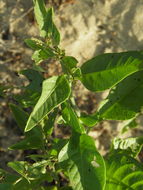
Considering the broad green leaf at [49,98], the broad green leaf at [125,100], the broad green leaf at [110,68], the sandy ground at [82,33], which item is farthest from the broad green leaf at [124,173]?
the sandy ground at [82,33]

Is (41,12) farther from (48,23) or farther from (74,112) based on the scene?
(74,112)

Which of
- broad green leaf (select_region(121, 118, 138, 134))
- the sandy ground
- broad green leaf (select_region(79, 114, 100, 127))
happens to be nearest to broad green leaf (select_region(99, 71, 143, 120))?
broad green leaf (select_region(79, 114, 100, 127))

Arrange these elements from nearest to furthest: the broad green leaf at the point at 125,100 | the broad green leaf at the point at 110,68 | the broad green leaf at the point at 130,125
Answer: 1. the broad green leaf at the point at 110,68
2. the broad green leaf at the point at 125,100
3. the broad green leaf at the point at 130,125

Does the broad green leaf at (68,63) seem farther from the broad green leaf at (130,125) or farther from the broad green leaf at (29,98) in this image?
the broad green leaf at (130,125)

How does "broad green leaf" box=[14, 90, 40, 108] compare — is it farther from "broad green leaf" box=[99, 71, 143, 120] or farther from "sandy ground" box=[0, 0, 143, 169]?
"sandy ground" box=[0, 0, 143, 169]

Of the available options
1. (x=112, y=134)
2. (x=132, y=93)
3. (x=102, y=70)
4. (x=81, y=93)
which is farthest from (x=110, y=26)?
(x=102, y=70)

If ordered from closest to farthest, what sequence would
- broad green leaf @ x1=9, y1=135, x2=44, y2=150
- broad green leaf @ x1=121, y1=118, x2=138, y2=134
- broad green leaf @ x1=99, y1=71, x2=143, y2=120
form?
broad green leaf @ x1=99, y1=71, x2=143, y2=120 < broad green leaf @ x1=9, y1=135, x2=44, y2=150 < broad green leaf @ x1=121, y1=118, x2=138, y2=134

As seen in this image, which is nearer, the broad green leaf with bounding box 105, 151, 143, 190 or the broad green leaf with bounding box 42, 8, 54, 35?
the broad green leaf with bounding box 42, 8, 54, 35
